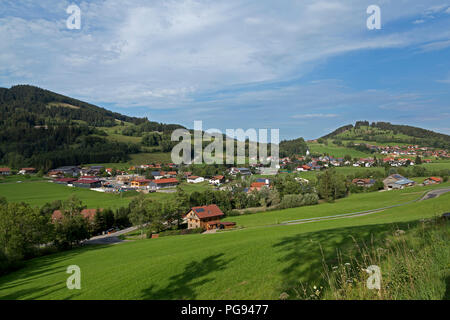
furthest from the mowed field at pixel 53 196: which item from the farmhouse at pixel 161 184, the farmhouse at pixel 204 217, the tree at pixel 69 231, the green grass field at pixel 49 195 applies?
the tree at pixel 69 231

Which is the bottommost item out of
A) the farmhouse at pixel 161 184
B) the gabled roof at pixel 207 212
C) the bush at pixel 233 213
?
the bush at pixel 233 213

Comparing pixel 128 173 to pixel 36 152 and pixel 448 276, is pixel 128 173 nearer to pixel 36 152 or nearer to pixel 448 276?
pixel 36 152

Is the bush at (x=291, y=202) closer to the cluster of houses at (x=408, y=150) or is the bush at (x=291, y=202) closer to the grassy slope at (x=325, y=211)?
the grassy slope at (x=325, y=211)

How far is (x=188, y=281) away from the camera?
29.4 ft

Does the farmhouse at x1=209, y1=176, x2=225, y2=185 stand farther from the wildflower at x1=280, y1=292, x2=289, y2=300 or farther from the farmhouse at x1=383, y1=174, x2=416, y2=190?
the wildflower at x1=280, y1=292, x2=289, y2=300

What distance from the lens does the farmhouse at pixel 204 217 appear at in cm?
4894

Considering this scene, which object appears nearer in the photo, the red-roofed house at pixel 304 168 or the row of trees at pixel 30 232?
the row of trees at pixel 30 232

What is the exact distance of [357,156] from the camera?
157125mm

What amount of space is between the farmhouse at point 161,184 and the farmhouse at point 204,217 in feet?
170

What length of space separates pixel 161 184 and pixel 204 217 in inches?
2341
